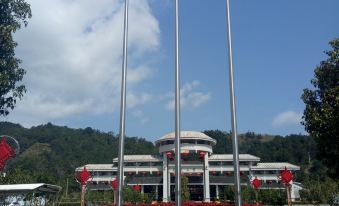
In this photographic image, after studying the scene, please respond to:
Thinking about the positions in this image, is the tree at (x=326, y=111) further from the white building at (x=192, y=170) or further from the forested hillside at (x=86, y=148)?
the forested hillside at (x=86, y=148)

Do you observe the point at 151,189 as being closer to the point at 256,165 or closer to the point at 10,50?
the point at 256,165

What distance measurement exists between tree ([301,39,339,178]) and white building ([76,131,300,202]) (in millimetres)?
41594

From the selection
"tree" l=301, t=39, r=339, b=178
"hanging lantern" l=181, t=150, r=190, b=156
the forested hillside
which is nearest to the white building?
"hanging lantern" l=181, t=150, r=190, b=156

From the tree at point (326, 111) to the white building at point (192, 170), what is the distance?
136ft

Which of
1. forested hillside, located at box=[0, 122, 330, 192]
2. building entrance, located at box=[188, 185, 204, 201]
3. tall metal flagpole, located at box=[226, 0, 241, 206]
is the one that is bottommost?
building entrance, located at box=[188, 185, 204, 201]

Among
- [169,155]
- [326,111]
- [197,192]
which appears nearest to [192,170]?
[169,155]

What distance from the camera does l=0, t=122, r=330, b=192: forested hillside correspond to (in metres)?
94.5

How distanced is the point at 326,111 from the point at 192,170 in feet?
154

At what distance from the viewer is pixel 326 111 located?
55.5 feet

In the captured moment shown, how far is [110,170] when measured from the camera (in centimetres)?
7112

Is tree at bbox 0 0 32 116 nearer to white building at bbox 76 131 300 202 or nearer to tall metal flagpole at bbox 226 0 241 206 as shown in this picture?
tall metal flagpole at bbox 226 0 241 206

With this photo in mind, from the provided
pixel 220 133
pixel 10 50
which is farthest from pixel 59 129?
pixel 10 50

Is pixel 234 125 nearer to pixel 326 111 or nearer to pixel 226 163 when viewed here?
pixel 326 111

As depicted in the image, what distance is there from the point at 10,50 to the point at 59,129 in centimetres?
13368
